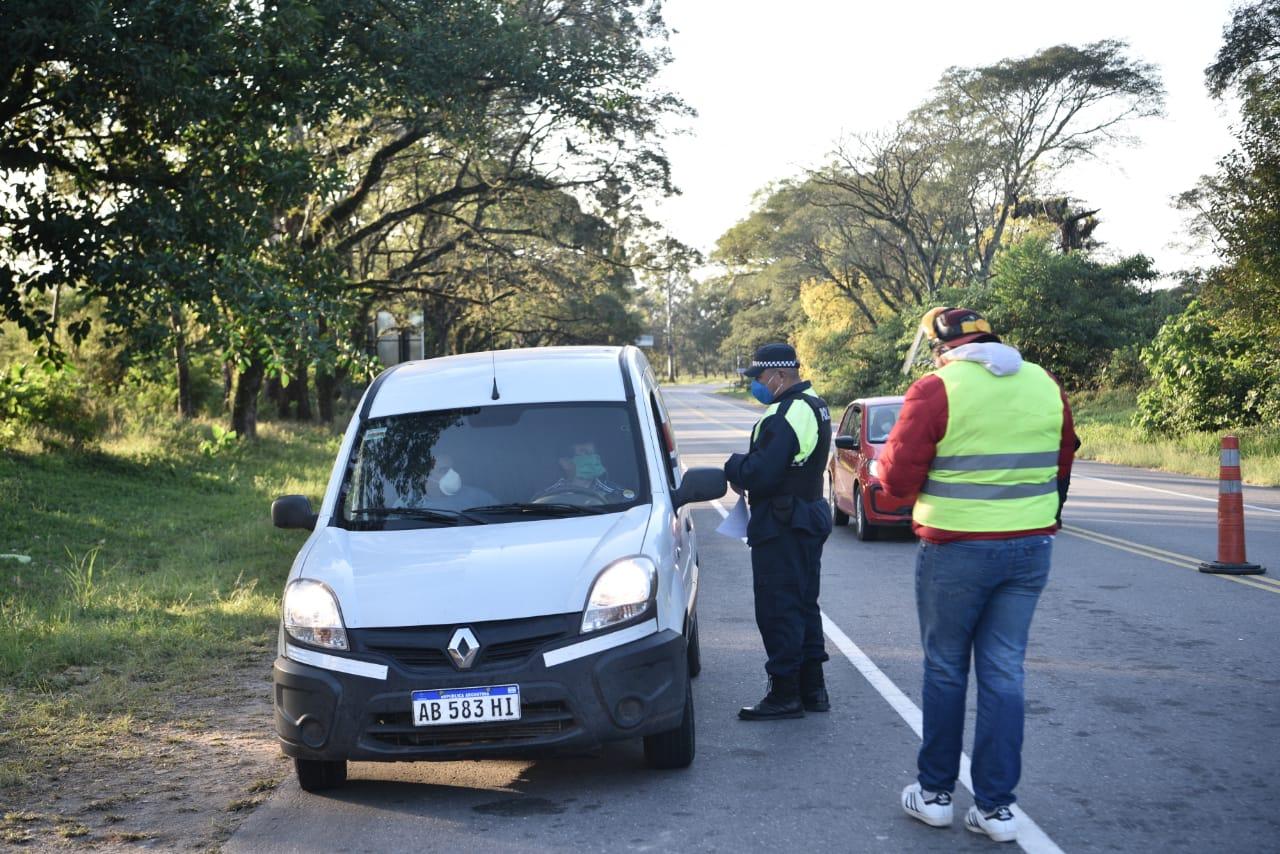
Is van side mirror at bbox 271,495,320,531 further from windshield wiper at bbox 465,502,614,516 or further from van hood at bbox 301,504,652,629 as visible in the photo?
windshield wiper at bbox 465,502,614,516

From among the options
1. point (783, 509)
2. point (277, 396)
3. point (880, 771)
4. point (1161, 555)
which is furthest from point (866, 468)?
point (277, 396)

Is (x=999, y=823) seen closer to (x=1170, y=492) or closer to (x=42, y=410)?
(x=1170, y=492)

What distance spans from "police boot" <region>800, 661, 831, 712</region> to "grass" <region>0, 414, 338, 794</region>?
3.62m

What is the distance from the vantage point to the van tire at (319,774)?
5.94 meters

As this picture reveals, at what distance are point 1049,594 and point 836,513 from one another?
19.1 ft

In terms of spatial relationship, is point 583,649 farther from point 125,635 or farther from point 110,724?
point 125,635

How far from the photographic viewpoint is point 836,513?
1675 centimetres

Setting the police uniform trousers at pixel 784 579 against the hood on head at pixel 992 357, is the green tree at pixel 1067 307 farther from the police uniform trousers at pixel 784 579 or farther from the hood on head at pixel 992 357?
the hood on head at pixel 992 357

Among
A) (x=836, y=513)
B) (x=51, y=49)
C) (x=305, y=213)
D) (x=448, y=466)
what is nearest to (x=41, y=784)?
(x=448, y=466)

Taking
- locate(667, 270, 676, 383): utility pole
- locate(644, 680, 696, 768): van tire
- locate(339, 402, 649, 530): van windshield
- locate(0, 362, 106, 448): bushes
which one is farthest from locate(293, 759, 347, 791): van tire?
locate(667, 270, 676, 383): utility pole

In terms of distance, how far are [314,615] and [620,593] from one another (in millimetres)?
1301

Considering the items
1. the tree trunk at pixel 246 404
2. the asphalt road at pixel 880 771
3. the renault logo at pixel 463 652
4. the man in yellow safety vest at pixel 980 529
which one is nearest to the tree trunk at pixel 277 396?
the tree trunk at pixel 246 404

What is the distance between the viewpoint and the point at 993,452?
521cm

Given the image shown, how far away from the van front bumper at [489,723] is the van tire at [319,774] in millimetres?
262
